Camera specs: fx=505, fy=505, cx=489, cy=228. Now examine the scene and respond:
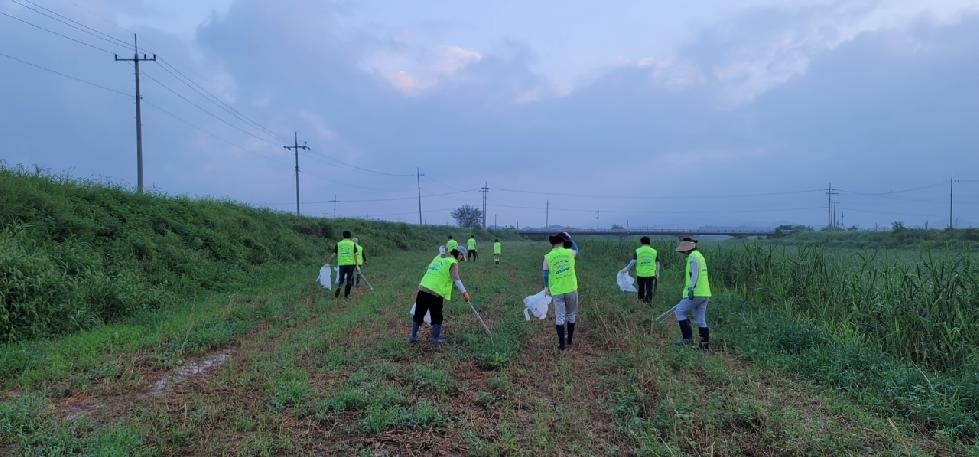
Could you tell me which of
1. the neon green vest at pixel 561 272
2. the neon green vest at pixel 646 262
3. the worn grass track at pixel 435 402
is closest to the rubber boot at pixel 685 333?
the worn grass track at pixel 435 402

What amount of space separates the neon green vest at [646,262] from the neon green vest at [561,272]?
4788mm

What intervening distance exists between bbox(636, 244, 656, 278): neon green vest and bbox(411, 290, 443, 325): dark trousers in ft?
19.5

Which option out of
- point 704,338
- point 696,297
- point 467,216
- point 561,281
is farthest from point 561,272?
point 467,216

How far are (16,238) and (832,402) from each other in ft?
43.9

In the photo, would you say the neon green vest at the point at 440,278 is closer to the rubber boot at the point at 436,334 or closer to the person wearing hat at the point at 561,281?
the rubber boot at the point at 436,334

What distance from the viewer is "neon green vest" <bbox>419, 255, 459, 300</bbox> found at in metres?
7.77

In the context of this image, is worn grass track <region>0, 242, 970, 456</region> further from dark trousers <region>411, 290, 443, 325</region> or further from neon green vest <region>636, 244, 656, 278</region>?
neon green vest <region>636, 244, 656, 278</region>

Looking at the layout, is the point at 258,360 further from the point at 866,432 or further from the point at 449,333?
the point at 866,432

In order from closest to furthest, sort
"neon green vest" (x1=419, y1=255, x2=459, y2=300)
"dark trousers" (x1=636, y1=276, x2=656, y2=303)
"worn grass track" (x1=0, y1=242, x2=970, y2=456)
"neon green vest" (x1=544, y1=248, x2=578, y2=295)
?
1. "worn grass track" (x1=0, y1=242, x2=970, y2=456)
2. "neon green vest" (x1=544, y1=248, x2=578, y2=295)
3. "neon green vest" (x1=419, y1=255, x2=459, y2=300)
4. "dark trousers" (x1=636, y1=276, x2=656, y2=303)

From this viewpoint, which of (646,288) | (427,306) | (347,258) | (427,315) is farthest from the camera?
(347,258)

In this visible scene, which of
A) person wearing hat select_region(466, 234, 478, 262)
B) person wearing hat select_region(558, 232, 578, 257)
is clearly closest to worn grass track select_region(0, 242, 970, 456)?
person wearing hat select_region(558, 232, 578, 257)

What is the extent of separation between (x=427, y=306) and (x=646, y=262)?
20.3 feet

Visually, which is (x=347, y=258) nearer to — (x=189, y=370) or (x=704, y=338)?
(x=189, y=370)

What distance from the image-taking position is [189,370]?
6.61 m
